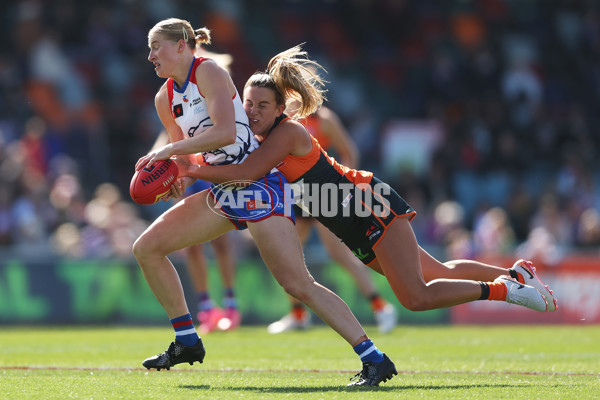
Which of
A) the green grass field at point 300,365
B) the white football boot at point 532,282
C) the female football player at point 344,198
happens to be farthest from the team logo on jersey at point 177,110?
the white football boot at point 532,282

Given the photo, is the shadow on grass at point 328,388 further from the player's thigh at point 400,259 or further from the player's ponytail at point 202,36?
the player's ponytail at point 202,36

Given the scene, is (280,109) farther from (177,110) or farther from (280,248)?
(280,248)

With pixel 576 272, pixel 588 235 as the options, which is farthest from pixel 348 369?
pixel 588 235

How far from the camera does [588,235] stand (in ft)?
41.8

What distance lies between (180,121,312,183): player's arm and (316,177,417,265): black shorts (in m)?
0.49

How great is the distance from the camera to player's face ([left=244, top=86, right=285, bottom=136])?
6.25m

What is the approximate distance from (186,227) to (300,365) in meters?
1.60

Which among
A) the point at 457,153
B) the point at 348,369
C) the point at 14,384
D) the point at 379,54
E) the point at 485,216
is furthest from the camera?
the point at 379,54

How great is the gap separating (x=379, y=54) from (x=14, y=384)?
1233 cm

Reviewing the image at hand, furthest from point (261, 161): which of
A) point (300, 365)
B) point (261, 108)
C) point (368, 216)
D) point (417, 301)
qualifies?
point (300, 365)

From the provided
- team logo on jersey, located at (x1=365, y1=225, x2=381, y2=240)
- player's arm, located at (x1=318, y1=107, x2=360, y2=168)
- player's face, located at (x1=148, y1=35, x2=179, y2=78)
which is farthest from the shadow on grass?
player's arm, located at (x1=318, y1=107, x2=360, y2=168)

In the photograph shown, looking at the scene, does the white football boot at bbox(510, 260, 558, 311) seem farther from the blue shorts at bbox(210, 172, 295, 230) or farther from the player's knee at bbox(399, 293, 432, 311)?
the blue shorts at bbox(210, 172, 295, 230)

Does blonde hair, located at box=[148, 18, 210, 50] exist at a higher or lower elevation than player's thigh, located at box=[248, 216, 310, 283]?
higher

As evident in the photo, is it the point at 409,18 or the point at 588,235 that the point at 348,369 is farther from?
the point at 409,18
